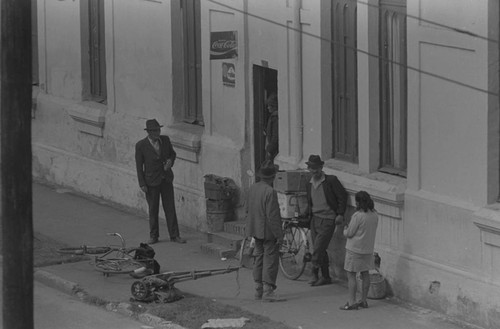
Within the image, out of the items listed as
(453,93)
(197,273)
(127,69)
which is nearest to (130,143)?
(127,69)

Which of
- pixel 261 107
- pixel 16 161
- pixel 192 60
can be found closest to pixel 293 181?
pixel 261 107

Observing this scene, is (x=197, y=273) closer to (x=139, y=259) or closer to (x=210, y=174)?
(x=139, y=259)

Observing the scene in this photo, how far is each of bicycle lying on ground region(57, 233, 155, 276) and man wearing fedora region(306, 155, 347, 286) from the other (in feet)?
6.93

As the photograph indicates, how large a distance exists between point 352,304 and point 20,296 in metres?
5.56

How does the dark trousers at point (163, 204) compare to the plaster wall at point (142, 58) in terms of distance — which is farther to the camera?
the plaster wall at point (142, 58)

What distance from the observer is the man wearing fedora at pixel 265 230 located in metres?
14.4

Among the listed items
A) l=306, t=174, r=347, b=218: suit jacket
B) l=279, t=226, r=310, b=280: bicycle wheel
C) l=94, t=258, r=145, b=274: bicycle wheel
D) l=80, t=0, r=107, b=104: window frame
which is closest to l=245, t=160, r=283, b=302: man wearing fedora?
l=306, t=174, r=347, b=218: suit jacket

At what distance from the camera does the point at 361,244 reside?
14078mm

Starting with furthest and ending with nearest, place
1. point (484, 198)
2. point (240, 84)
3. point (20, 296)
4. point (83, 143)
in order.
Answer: point (83, 143)
point (240, 84)
point (484, 198)
point (20, 296)

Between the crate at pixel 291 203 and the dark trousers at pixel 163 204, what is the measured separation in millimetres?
2537

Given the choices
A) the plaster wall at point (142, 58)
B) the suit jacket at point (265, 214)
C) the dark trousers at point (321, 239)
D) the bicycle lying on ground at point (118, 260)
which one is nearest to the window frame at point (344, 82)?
the dark trousers at point (321, 239)

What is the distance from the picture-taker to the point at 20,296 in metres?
9.62

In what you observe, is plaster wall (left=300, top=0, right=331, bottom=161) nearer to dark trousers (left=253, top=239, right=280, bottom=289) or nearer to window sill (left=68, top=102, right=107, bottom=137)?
dark trousers (left=253, top=239, right=280, bottom=289)

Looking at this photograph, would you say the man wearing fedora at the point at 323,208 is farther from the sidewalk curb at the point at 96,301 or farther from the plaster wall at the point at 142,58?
the plaster wall at the point at 142,58
